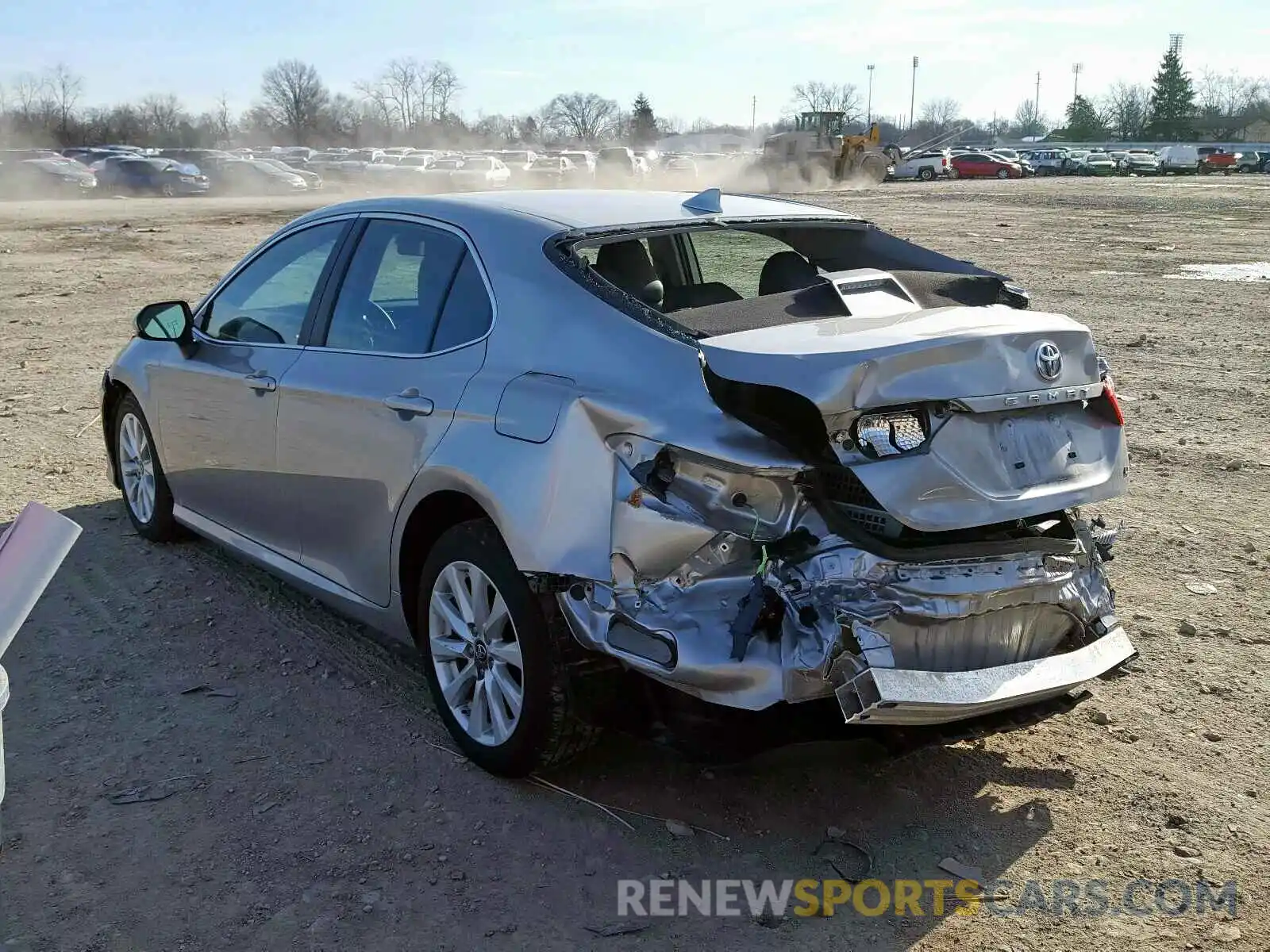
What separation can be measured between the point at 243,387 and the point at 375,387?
0.99 metres

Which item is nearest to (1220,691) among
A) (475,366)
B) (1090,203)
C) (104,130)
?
(475,366)

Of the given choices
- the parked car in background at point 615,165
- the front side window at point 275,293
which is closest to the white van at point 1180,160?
the parked car in background at point 615,165

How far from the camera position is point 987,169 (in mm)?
57656

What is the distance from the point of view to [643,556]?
3.15 metres

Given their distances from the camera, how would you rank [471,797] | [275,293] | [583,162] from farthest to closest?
[583,162] < [275,293] < [471,797]

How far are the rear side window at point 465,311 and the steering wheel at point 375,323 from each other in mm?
286

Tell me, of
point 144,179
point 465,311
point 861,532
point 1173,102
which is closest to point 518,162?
point 144,179

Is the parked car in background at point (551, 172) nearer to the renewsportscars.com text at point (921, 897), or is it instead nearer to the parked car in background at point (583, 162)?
the parked car in background at point (583, 162)

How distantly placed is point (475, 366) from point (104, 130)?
8768 centimetres

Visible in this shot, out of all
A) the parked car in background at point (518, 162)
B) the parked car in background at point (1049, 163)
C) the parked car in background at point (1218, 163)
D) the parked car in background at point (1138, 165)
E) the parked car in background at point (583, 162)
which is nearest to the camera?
the parked car in background at point (518, 162)

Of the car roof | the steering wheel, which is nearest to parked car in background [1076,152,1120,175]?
the car roof

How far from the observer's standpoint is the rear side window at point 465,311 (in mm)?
3787

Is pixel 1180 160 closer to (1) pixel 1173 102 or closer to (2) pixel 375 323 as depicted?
(1) pixel 1173 102

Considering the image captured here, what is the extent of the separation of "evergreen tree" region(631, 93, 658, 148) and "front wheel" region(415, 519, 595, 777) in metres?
92.8
